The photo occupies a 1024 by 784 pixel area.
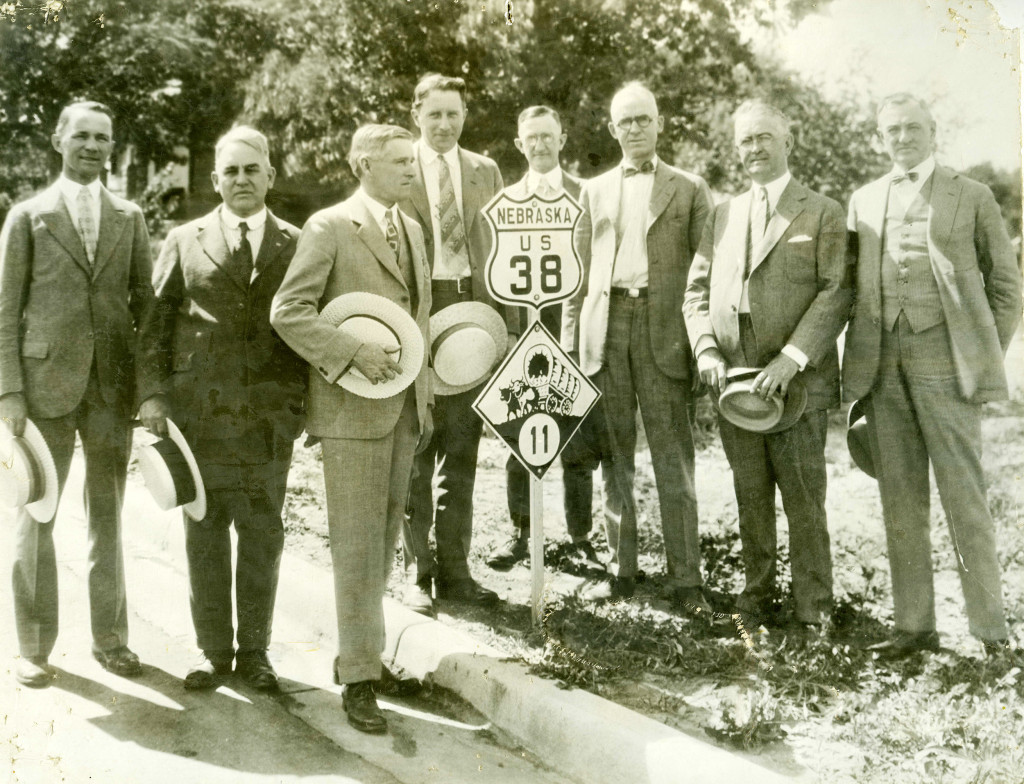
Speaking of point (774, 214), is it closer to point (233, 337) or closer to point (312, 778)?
point (233, 337)

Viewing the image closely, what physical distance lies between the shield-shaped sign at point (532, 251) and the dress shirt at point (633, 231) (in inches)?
12.6

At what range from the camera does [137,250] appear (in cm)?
416

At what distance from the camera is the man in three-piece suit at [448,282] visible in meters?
4.58

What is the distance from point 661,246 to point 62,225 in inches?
104

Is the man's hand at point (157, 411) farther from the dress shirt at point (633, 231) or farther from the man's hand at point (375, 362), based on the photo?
the dress shirt at point (633, 231)

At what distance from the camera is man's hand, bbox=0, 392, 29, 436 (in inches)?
157

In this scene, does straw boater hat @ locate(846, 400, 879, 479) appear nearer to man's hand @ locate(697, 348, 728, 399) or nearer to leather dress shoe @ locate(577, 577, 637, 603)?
man's hand @ locate(697, 348, 728, 399)

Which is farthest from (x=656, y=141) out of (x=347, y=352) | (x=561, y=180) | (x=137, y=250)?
(x=137, y=250)

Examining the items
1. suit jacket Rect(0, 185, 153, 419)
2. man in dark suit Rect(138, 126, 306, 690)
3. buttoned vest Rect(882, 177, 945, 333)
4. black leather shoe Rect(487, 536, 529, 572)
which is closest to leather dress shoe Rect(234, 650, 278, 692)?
man in dark suit Rect(138, 126, 306, 690)

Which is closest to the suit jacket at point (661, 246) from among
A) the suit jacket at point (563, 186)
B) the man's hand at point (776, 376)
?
the suit jacket at point (563, 186)

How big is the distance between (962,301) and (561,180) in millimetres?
1909

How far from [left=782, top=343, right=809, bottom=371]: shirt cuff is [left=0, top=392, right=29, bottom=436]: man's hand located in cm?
323

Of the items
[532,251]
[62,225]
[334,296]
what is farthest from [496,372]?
[62,225]

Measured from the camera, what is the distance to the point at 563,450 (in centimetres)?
502
